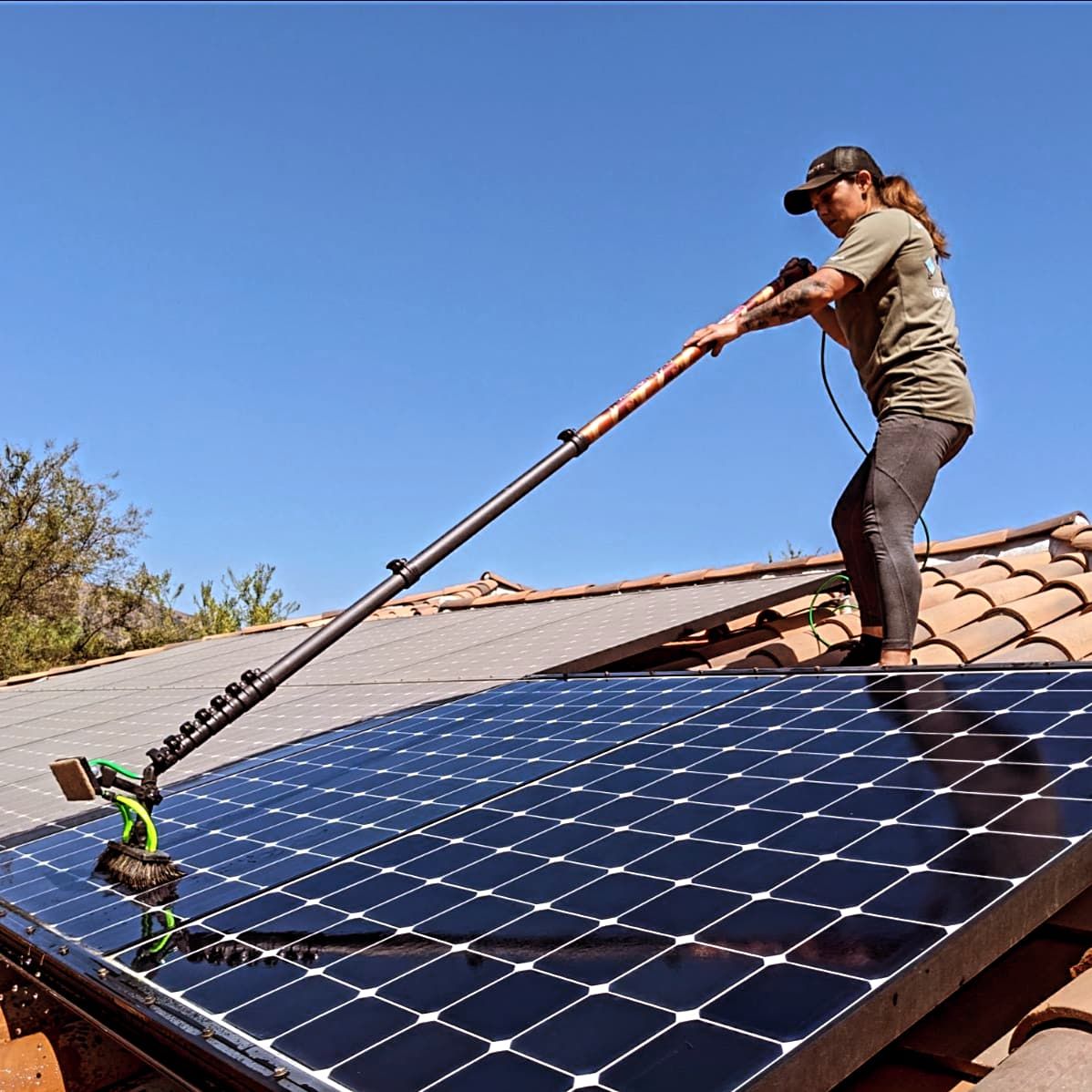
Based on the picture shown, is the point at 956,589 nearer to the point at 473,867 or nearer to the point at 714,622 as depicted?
the point at 714,622

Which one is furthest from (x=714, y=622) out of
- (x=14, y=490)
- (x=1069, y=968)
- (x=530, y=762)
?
(x=14, y=490)

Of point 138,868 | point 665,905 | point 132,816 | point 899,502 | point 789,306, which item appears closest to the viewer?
point 665,905

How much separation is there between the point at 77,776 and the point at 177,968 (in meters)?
1.19

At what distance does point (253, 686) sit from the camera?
11.9 ft

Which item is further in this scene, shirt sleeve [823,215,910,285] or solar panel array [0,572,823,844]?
solar panel array [0,572,823,844]

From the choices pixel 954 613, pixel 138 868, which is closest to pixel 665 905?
pixel 138 868

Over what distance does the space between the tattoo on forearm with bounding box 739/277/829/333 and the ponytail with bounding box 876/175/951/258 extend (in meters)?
0.73

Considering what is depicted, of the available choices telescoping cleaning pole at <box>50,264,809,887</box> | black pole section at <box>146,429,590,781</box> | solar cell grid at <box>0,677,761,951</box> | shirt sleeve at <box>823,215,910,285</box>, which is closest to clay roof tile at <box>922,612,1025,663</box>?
solar cell grid at <box>0,677,761,951</box>

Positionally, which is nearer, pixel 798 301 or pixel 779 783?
pixel 779 783

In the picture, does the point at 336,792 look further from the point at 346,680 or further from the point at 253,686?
the point at 346,680

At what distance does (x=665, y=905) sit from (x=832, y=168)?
3.53m

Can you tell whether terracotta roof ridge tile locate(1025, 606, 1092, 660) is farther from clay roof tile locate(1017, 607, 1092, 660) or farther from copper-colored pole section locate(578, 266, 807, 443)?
copper-colored pole section locate(578, 266, 807, 443)

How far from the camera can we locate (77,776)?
346 centimetres

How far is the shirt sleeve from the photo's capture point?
14.8 feet
